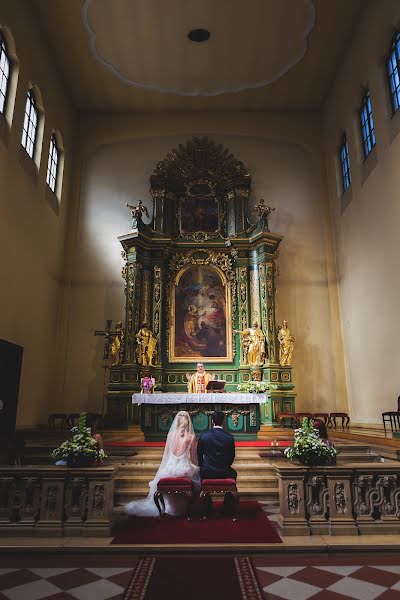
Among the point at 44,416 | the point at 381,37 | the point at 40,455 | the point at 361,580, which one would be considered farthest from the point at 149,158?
the point at 361,580

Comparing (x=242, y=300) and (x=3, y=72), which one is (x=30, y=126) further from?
(x=242, y=300)

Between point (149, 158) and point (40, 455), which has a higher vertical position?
point (149, 158)

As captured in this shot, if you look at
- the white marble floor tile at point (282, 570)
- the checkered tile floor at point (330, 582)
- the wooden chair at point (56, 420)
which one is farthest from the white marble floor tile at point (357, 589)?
the wooden chair at point (56, 420)

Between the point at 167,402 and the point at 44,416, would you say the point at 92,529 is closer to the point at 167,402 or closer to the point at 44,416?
the point at 167,402

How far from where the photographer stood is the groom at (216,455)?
20.7 feet

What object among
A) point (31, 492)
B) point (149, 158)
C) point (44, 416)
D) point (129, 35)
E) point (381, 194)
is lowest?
point (31, 492)

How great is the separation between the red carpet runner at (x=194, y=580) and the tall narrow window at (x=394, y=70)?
10748mm

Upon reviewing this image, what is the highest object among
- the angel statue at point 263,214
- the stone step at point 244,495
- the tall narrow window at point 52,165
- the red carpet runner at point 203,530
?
the tall narrow window at point 52,165

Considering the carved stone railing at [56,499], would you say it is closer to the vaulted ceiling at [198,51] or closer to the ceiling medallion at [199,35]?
the vaulted ceiling at [198,51]

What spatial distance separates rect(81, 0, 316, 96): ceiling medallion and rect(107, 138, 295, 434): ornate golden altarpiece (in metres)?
2.15

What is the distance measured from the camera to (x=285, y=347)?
1337 centimetres

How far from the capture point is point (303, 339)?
1467cm

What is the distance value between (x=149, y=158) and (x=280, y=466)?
12977 mm

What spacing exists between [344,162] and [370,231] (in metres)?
3.70
